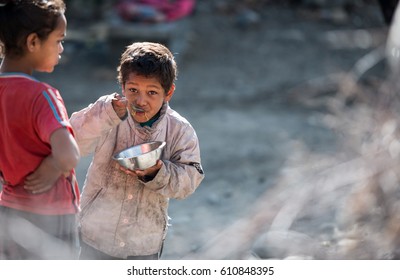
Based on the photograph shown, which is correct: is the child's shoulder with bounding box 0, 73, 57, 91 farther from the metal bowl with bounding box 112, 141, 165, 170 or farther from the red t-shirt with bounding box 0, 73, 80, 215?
the metal bowl with bounding box 112, 141, 165, 170

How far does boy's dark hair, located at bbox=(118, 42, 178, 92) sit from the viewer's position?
2.88 meters

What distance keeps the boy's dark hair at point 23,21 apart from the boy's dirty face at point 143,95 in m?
0.44

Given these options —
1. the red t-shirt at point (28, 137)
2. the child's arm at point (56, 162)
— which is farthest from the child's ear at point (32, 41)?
the child's arm at point (56, 162)

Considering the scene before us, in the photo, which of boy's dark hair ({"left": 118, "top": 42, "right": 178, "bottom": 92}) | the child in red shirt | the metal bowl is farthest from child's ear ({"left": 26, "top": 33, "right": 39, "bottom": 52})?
the metal bowl

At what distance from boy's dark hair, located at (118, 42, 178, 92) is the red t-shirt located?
0.41m

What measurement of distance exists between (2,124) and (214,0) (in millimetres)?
9356

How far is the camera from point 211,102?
850cm

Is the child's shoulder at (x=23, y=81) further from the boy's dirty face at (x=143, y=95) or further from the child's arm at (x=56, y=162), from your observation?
the boy's dirty face at (x=143, y=95)

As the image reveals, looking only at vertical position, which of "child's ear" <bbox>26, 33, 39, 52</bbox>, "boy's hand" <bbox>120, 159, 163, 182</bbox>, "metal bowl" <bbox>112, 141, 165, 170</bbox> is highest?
"child's ear" <bbox>26, 33, 39, 52</bbox>

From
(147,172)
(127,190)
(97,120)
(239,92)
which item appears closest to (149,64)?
(97,120)

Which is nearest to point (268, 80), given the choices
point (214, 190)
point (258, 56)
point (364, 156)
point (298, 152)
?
point (258, 56)

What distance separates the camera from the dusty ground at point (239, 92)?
5.82 metres

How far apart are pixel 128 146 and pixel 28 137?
1.89 ft
